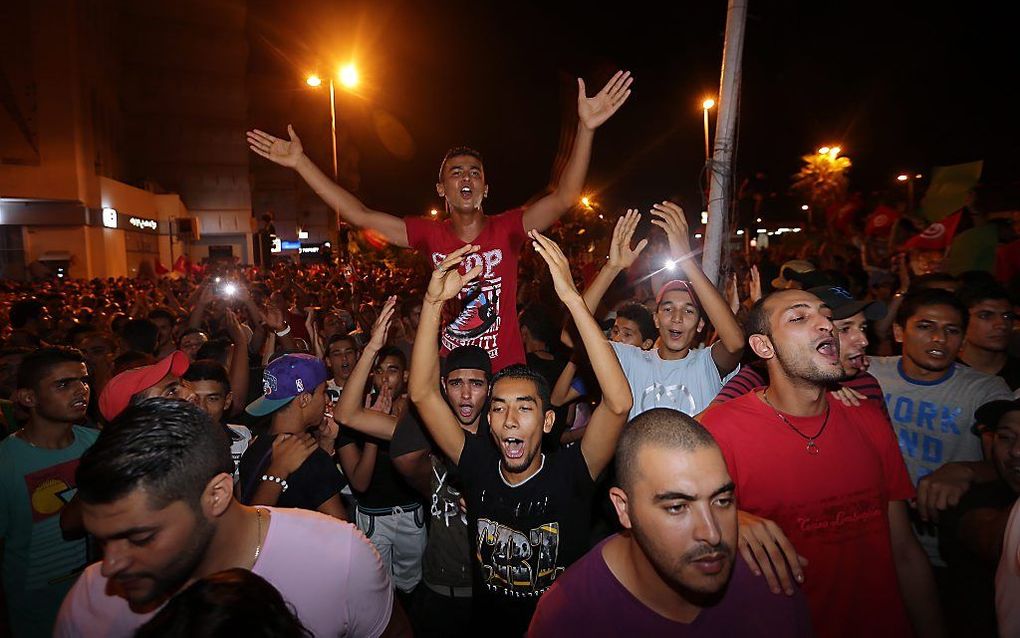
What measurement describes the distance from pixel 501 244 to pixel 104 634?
321 cm

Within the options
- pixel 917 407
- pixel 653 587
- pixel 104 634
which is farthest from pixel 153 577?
pixel 917 407

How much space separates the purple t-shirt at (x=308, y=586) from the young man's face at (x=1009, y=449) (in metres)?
3.11

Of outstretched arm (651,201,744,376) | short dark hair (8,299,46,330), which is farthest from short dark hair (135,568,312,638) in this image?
short dark hair (8,299,46,330)

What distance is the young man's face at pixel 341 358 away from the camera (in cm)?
596

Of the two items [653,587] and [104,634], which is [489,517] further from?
[104,634]

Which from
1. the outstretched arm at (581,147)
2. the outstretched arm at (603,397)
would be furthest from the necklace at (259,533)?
the outstretched arm at (581,147)

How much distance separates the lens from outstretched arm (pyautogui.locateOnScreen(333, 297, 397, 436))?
398cm

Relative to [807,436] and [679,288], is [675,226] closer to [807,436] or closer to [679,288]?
[679,288]

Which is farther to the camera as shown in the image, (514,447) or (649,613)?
(514,447)

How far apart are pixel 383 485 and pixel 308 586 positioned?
237 cm

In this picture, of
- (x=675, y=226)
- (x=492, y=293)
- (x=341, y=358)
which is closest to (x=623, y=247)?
(x=675, y=226)

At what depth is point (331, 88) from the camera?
58.7ft

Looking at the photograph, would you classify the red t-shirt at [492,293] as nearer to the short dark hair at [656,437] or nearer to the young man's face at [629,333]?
the young man's face at [629,333]

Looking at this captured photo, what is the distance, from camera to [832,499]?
274 centimetres
